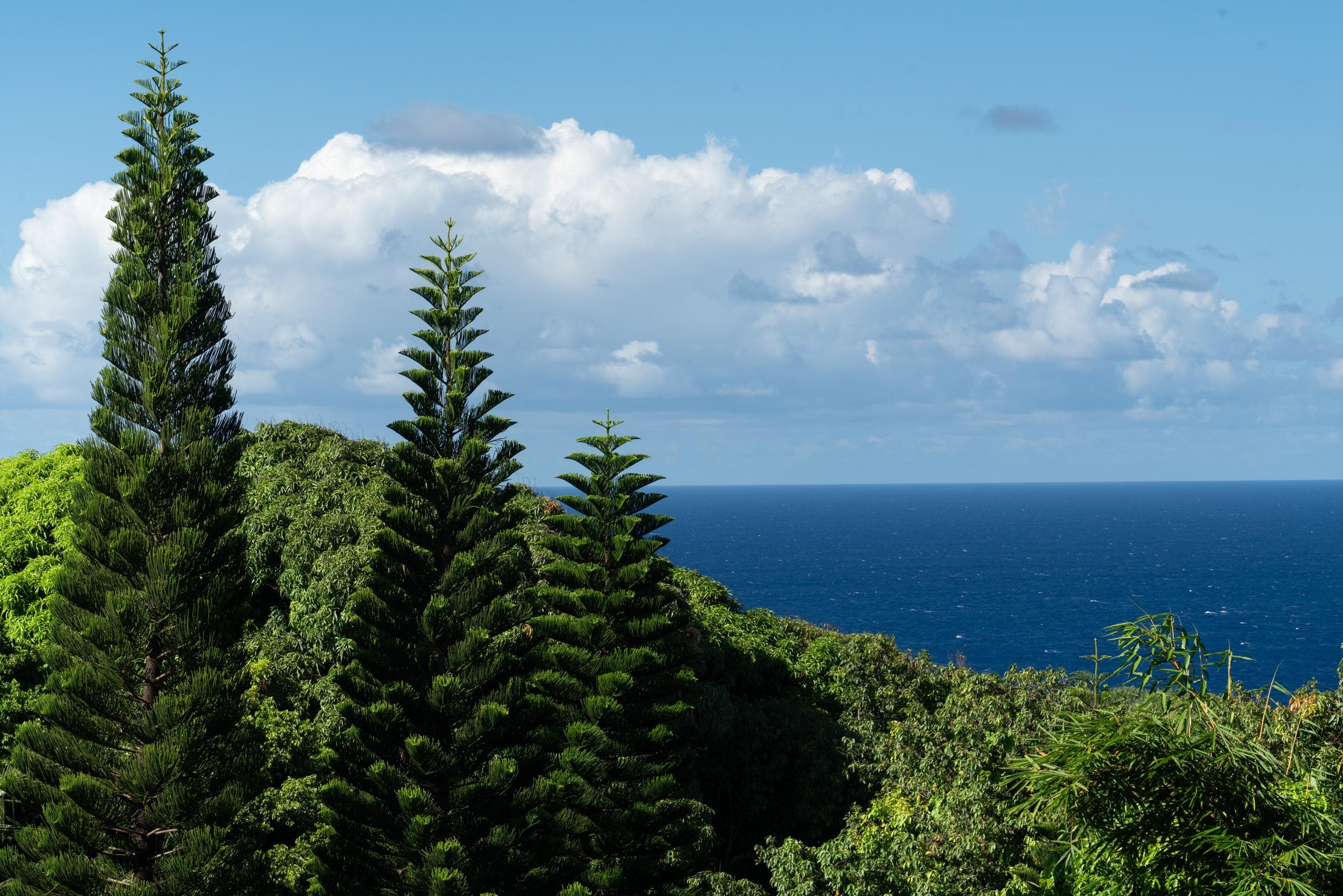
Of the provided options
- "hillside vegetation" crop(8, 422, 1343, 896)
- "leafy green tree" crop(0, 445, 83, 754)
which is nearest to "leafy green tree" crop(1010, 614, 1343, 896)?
"hillside vegetation" crop(8, 422, 1343, 896)

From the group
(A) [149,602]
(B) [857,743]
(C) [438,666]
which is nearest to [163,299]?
(A) [149,602]

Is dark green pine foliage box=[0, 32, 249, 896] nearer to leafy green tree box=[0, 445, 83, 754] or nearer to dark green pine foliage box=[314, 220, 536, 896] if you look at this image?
dark green pine foliage box=[314, 220, 536, 896]

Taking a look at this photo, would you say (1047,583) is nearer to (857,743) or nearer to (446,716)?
(857,743)

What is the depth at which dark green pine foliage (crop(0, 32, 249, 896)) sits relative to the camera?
14844 mm

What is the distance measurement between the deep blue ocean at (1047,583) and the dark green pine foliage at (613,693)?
46.0ft

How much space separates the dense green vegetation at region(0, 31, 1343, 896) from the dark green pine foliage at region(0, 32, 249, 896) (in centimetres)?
5

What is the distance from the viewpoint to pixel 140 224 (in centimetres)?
1616

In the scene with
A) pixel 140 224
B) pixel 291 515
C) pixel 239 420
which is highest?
pixel 140 224

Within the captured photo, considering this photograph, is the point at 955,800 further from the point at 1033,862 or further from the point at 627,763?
the point at 627,763

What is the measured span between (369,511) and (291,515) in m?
2.96

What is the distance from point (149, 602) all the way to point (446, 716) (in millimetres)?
4874

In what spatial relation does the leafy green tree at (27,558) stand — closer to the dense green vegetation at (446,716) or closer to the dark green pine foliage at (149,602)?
the dense green vegetation at (446,716)

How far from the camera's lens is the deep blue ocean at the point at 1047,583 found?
→ 65.6 m

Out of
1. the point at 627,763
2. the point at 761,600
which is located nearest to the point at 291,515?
the point at 627,763
